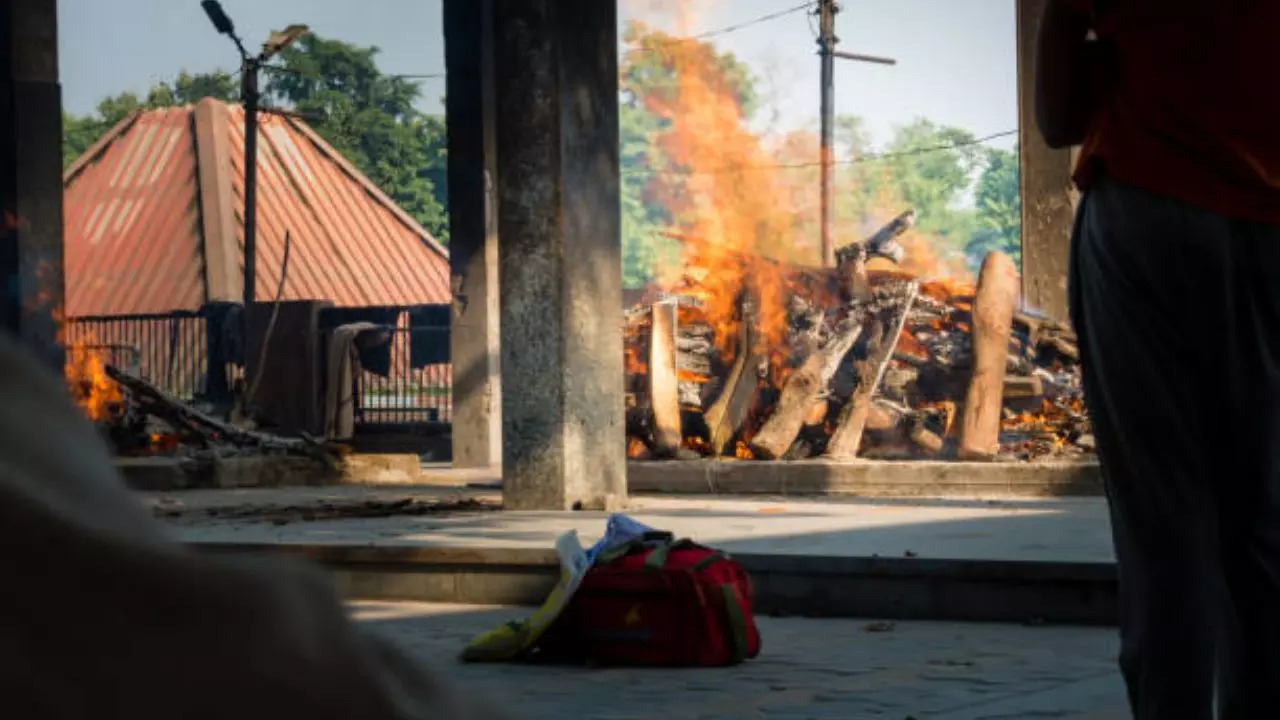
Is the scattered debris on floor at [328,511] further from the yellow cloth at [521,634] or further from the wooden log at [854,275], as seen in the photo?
the wooden log at [854,275]

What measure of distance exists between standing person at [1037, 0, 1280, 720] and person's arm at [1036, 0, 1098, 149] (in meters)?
0.08

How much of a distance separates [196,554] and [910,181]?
105445 millimetres

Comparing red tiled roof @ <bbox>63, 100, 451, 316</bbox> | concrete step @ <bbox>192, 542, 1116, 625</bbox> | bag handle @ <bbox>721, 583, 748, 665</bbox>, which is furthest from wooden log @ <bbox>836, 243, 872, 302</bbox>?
red tiled roof @ <bbox>63, 100, 451, 316</bbox>

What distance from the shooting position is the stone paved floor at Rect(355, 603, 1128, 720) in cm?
548

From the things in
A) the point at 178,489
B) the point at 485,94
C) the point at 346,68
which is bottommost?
the point at 178,489

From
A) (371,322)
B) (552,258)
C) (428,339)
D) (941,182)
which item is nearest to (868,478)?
(552,258)

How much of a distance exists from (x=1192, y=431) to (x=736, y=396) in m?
11.7

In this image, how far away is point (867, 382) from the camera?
1479 cm

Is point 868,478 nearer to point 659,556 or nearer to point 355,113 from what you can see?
point 659,556

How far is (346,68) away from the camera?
74.9 metres

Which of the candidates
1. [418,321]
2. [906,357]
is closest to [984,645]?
[906,357]

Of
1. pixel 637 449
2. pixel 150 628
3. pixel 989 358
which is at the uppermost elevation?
pixel 150 628

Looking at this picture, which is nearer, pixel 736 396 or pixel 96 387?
pixel 736 396

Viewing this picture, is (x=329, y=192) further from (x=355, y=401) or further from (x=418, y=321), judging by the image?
(x=355, y=401)
